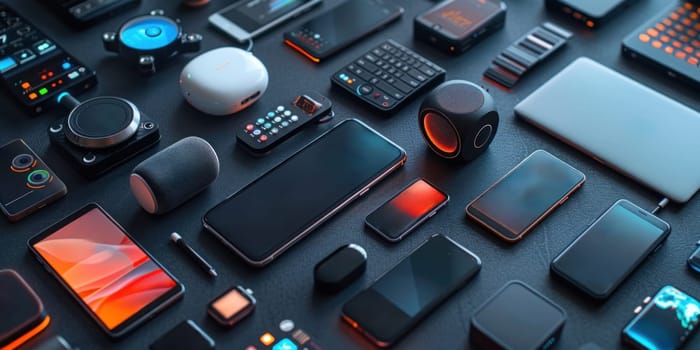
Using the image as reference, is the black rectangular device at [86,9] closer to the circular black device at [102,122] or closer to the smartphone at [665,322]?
the circular black device at [102,122]

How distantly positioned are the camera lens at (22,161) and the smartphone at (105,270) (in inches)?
4.6

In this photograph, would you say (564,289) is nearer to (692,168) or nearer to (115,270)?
(692,168)

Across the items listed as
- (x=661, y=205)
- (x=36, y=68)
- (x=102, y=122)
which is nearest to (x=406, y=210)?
(x=661, y=205)

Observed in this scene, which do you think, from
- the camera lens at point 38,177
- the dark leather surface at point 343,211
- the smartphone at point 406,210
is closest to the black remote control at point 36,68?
the dark leather surface at point 343,211

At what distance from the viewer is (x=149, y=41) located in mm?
1161

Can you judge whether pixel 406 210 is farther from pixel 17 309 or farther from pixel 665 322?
pixel 17 309

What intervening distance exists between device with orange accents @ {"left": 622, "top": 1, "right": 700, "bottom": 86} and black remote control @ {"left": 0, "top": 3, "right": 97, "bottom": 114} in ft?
2.62

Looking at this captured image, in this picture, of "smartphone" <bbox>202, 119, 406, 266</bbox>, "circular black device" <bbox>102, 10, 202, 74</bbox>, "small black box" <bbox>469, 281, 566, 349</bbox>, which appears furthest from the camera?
"circular black device" <bbox>102, 10, 202, 74</bbox>

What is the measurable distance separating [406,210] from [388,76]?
25cm

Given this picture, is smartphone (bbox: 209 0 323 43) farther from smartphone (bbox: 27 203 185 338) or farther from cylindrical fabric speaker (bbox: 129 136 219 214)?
smartphone (bbox: 27 203 185 338)

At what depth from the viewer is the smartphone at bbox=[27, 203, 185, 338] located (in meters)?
0.85

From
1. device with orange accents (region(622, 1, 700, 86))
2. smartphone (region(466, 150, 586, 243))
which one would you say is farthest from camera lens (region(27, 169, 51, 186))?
device with orange accents (region(622, 1, 700, 86))

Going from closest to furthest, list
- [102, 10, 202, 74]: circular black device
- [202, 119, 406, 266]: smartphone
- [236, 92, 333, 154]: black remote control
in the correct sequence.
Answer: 1. [202, 119, 406, 266]: smartphone
2. [236, 92, 333, 154]: black remote control
3. [102, 10, 202, 74]: circular black device

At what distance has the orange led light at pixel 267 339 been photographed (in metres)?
0.83
